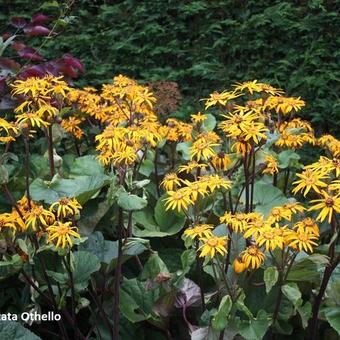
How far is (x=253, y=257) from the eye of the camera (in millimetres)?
1463

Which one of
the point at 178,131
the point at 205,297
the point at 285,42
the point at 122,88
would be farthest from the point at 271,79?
the point at 205,297

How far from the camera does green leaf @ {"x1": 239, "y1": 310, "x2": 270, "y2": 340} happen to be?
61.3 inches

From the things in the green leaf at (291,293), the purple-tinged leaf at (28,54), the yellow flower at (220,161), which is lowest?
the green leaf at (291,293)

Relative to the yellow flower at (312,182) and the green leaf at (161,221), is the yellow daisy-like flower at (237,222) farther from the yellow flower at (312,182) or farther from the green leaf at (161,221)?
the green leaf at (161,221)

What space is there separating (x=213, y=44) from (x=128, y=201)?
2476 millimetres

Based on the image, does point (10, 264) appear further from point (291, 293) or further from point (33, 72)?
point (33, 72)

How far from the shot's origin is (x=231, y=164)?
198 cm

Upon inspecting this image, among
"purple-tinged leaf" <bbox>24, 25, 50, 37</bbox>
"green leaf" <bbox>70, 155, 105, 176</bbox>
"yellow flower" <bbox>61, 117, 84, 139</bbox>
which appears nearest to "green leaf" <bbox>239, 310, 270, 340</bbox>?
"green leaf" <bbox>70, 155, 105, 176</bbox>

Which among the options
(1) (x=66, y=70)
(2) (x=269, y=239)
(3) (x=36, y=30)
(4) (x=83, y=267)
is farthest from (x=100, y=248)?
(3) (x=36, y=30)

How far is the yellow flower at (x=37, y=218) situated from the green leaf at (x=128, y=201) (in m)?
0.20

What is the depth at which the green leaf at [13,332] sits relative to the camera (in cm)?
140

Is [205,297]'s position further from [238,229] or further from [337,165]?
[337,165]

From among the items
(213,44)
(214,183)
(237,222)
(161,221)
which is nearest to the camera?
(237,222)

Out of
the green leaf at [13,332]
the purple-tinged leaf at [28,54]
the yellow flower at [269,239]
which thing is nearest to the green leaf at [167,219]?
the yellow flower at [269,239]
